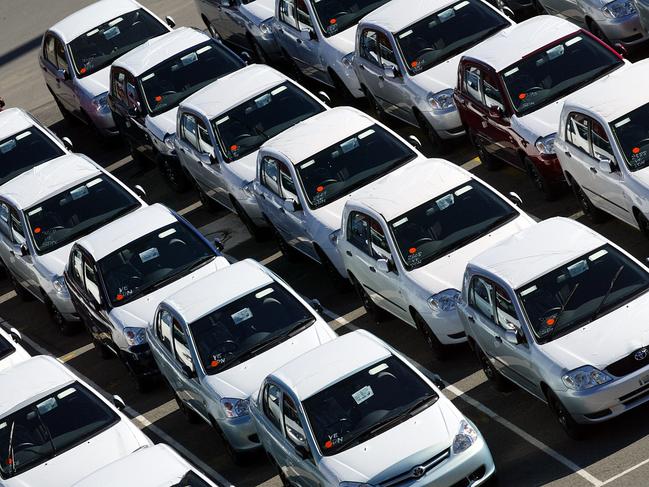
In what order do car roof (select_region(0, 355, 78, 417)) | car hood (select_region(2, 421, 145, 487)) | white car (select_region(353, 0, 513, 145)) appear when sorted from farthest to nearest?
white car (select_region(353, 0, 513, 145)) < car roof (select_region(0, 355, 78, 417)) < car hood (select_region(2, 421, 145, 487))

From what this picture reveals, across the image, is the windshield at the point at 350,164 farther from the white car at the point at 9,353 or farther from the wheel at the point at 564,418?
the wheel at the point at 564,418

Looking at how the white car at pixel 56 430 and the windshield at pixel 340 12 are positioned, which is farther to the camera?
the windshield at pixel 340 12

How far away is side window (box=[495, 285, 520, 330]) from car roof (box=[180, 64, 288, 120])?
26.5ft

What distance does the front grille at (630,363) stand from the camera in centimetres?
1772

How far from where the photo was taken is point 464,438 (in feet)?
57.2

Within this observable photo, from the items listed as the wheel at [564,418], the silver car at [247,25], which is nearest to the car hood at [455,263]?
the wheel at [564,418]

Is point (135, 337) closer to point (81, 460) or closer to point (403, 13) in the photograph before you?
point (81, 460)

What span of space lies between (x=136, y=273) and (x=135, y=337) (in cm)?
104

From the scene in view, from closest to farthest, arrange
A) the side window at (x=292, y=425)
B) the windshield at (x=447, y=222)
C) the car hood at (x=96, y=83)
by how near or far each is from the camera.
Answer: the side window at (x=292, y=425) < the windshield at (x=447, y=222) < the car hood at (x=96, y=83)

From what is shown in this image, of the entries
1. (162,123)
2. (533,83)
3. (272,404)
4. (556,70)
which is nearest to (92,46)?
(162,123)

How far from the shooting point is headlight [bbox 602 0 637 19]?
26219mm

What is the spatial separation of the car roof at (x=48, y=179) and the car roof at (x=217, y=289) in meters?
4.98

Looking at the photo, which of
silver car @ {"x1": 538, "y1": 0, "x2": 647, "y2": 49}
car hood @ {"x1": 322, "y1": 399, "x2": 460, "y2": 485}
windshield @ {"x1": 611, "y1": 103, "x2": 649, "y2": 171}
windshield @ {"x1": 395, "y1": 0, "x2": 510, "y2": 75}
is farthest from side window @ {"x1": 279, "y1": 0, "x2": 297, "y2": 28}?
car hood @ {"x1": 322, "y1": 399, "x2": 460, "y2": 485}

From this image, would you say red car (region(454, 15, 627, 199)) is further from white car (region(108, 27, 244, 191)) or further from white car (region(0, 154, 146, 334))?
white car (region(108, 27, 244, 191))
